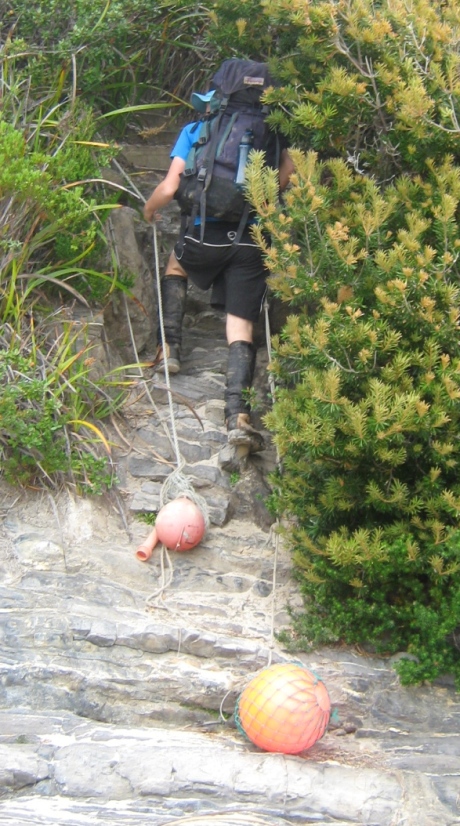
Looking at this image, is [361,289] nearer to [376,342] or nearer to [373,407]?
[376,342]

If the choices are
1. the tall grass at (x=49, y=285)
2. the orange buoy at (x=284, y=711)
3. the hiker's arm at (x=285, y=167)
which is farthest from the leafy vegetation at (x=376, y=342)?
the tall grass at (x=49, y=285)

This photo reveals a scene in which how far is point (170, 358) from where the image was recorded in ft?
20.6

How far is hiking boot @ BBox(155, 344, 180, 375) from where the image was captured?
6234 mm

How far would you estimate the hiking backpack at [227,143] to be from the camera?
18.9 ft

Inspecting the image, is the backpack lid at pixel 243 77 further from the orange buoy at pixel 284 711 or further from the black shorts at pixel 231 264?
the orange buoy at pixel 284 711

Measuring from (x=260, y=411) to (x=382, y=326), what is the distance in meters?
1.71

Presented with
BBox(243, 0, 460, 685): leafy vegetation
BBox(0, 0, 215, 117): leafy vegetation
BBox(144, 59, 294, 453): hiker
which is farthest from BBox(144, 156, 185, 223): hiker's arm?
BBox(0, 0, 215, 117): leafy vegetation

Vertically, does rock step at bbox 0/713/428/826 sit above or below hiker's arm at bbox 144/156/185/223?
below

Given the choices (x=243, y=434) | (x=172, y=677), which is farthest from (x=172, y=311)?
(x=172, y=677)

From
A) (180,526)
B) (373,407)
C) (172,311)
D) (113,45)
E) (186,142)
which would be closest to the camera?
(373,407)

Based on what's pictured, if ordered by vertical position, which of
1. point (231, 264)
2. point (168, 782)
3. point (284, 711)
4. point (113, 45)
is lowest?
point (168, 782)

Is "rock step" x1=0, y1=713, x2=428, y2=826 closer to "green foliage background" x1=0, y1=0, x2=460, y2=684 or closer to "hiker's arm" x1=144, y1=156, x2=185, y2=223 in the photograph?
"green foliage background" x1=0, y1=0, x2=460, y2=684

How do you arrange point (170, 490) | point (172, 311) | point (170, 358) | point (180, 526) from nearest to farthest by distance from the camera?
point (180, 526) → point (170, 490) → point (170, 358) → point (172, 311)

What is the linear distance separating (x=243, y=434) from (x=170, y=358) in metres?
0.90
